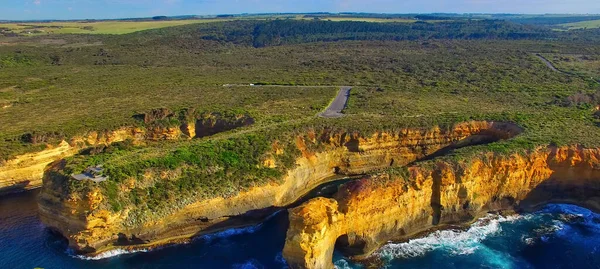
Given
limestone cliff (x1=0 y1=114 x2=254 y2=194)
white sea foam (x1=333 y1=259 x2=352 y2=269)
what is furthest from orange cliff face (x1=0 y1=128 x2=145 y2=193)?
white sea foam (x1=333 y1=259 x2=352 y2=269)

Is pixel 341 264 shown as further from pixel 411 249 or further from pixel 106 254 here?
pixel 106 254

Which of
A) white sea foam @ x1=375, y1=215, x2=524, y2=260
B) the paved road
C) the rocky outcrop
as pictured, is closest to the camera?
white sea foam @ x1=375, y1=215, x2=524, y2=260

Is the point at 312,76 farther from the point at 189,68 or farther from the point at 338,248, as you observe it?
the point at 338,248

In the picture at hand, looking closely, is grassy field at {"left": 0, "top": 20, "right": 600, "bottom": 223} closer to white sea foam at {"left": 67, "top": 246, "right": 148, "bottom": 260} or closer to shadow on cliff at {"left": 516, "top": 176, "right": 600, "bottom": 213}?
white sea foam at {"left": 67, "top": 246, "right": 148, "bottom": 260}

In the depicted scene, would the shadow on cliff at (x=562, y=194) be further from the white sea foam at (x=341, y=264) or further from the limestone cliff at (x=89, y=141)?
the limestone cliff at (x=89, y=141)

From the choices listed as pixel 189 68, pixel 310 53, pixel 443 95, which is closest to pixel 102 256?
pixel 443 95

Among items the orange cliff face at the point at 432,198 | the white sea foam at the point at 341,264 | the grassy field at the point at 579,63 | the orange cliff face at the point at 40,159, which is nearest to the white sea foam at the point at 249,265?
the orange cliff face at the point at 432,198

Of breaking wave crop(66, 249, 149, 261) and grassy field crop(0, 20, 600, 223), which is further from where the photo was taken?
grassy field crop(0, 20, 600, 223)
